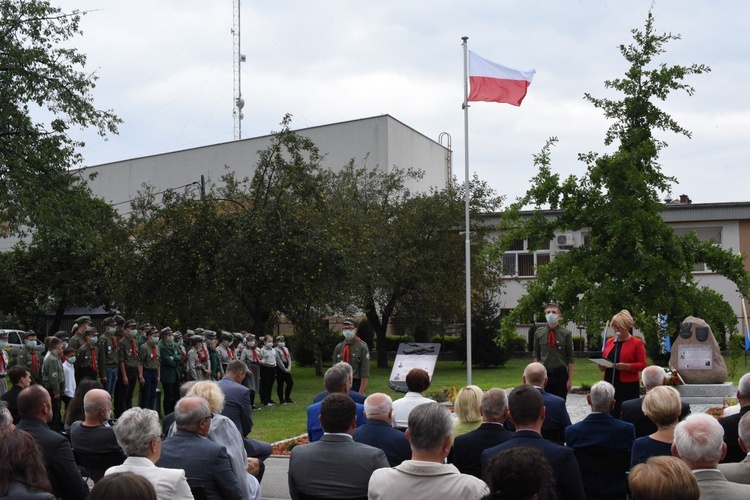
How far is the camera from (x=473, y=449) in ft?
20.0

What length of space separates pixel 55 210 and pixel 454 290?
16902 millimetres

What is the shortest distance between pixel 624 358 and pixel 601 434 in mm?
4708

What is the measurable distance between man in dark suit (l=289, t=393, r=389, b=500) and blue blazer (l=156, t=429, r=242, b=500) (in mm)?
456

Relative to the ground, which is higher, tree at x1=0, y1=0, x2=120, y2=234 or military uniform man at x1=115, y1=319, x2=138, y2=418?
tree at x1=0, y1=0, x2=120, y2=234

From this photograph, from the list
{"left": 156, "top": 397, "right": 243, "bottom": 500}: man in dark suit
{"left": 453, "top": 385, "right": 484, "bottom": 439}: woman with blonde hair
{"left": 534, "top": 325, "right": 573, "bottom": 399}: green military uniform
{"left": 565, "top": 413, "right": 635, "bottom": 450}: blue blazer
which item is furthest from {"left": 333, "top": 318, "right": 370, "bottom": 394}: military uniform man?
{"left": 156, "top": 397, "right": 243, "bottom": 500}: man in dark suit

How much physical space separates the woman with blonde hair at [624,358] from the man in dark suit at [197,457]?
6559mm

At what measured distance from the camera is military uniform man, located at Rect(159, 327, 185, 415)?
775 inches

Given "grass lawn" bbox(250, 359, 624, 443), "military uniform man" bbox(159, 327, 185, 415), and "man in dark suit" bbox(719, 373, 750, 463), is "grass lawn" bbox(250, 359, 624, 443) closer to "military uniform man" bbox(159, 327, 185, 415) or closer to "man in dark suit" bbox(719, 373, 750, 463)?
"military uniform man" bbox(159, 327, 185, 415)

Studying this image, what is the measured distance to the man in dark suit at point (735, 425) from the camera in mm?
6762

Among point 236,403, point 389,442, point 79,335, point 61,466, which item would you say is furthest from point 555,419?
point 79,335

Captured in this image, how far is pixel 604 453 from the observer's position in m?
6.62

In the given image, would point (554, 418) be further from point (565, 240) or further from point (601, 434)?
point (565, 240)

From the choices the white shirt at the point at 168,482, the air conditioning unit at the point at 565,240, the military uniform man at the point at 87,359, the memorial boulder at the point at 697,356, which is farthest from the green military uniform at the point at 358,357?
the air conditioning unit at the point at 565,240

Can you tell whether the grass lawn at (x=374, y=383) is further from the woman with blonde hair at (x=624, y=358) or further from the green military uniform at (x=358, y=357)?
the woman with blonde hair at (x=624, y=358)
